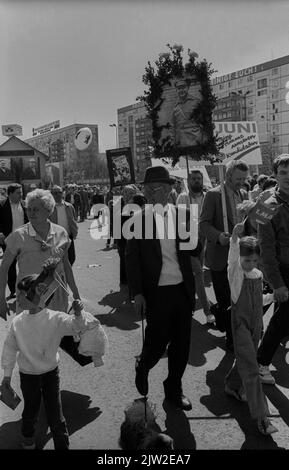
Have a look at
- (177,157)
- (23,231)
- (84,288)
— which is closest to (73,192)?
(84,288)

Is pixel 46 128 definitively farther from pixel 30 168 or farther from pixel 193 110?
pixel 193 110

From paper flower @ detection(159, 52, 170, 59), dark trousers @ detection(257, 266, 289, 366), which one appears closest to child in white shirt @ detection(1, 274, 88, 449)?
dark trousers @ detection(257, 266, 289, 366)

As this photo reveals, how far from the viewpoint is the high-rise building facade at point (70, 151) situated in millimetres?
102312

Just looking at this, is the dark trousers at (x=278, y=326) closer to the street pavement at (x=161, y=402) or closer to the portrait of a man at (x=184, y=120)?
the street pavement at (x=161, y=402)

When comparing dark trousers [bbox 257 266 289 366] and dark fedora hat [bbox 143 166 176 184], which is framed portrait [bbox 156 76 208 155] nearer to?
dark fedora hat [bbox 143 166 176 184]

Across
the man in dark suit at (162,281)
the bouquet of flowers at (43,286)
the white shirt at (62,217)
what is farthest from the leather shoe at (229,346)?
the white shirt at (62,217)

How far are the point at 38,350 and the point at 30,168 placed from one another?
70113 millimetres

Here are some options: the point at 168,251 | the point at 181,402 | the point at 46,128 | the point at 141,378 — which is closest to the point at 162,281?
the point at 168,251

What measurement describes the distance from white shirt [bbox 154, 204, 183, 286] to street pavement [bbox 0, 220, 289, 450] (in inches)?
40.1

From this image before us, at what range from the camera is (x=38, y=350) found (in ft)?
10.2

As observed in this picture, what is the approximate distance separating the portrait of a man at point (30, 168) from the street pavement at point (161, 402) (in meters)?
66.6

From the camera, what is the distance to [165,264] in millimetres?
3795

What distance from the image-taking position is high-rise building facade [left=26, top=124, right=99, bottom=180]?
10231 cm

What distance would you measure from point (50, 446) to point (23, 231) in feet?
5.34
